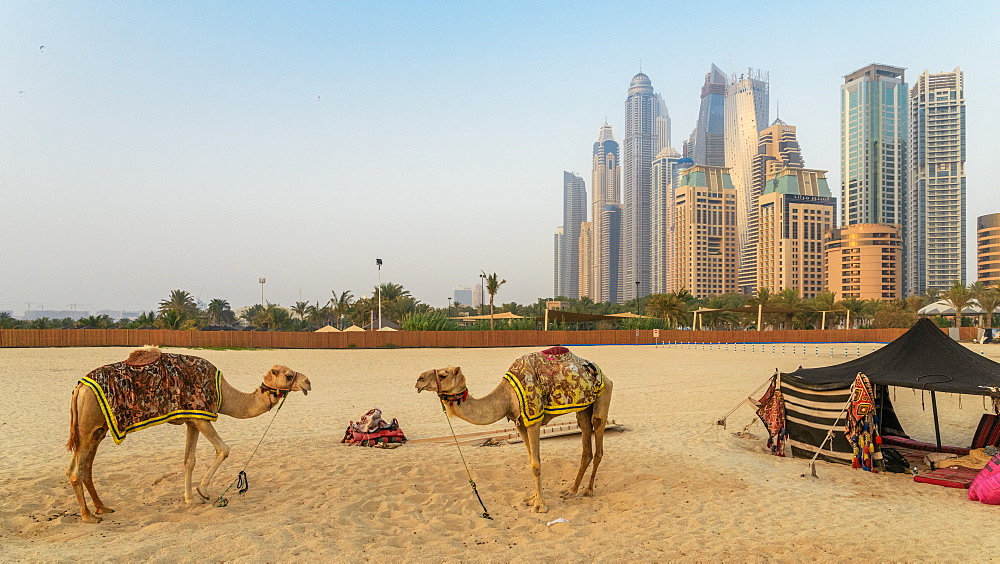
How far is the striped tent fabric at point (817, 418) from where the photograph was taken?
34.2ft

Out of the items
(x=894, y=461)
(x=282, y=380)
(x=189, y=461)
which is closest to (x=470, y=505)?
(x=282, y=380)

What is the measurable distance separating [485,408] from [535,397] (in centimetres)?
65

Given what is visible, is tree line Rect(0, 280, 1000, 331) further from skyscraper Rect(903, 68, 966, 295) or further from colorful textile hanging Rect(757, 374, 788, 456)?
skyscraper Rect(903, 68, 966, 295)

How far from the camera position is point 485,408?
7.47m

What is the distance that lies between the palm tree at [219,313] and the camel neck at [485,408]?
350 ft

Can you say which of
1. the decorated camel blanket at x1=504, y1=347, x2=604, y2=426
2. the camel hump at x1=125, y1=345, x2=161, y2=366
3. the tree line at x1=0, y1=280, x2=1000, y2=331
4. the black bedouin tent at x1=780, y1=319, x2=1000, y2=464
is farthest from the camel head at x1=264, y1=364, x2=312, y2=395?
the tree line at x1=0, y1=280, x2=1000, y2=331

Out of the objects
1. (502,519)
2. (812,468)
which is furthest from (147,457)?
(812,468)

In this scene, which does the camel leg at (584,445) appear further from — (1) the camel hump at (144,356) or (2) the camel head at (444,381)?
(1) the camel hump at (144,356)

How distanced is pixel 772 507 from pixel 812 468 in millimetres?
2203

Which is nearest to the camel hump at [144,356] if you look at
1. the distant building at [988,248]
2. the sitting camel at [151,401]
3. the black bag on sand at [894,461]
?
the sitting camel at [151,401]

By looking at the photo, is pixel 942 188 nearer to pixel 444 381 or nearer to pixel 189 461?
pixel 444 381

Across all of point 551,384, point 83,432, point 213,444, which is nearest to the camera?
point 83,432

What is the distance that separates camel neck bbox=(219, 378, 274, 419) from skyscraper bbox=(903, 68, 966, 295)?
21836 centimetres

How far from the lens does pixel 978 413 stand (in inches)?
634
